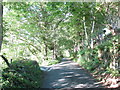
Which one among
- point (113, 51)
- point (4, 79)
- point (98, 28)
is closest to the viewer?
point (4, 79)

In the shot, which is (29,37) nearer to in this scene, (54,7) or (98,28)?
(98,28)

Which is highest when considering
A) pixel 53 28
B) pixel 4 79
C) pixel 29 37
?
pixel 53 28

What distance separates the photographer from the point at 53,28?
17844mm

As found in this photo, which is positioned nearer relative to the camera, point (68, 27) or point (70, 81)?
point (70, 81)

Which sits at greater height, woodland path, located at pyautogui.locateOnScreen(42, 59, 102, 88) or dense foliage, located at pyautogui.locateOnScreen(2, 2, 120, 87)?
dense foliage, located at pyautogui.locateOnScreen(2, 2, 120, 87)

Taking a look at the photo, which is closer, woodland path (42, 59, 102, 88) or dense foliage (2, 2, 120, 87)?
woodland path (42, 59, 102, 88)

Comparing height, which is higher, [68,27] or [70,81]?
[68,27]

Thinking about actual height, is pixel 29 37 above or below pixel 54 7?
below

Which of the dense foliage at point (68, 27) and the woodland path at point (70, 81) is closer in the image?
the woodland path at point (70, 81)

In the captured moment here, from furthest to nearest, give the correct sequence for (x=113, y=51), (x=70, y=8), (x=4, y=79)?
(x=70, y=8) < (x=113, y=51) < (x=4, y=79)

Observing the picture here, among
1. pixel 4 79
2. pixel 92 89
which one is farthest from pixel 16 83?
pixel 92 89

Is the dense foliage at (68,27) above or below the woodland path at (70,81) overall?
above

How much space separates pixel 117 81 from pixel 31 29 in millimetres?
11478

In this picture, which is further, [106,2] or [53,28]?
[53,28]
